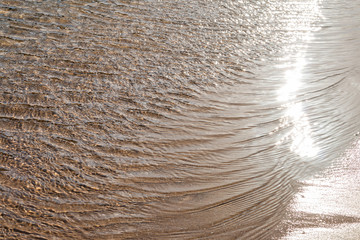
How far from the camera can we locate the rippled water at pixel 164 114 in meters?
2.51

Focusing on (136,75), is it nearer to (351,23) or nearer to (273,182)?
(273,182)

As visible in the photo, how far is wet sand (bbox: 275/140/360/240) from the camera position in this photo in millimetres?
2309

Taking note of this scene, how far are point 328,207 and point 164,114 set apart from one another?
1.62m

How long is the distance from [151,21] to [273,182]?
10.1ft

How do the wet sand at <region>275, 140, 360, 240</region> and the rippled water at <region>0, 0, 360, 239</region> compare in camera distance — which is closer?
the wet sand at <region>275, 140, 360, 240</region>

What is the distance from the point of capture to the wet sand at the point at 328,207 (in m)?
2.31

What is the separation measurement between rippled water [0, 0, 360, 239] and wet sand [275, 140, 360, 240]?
0.31 feet

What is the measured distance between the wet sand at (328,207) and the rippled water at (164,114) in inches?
3.8

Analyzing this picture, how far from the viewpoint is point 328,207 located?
98.0 inches

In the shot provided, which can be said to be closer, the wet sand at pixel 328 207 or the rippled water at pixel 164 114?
the wet sand at pixel 328 207

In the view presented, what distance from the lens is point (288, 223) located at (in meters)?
2.41

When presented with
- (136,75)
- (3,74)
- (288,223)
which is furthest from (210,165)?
(3,74)

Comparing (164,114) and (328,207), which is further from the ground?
(328,207)

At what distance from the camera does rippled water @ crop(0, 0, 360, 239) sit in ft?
8.23
